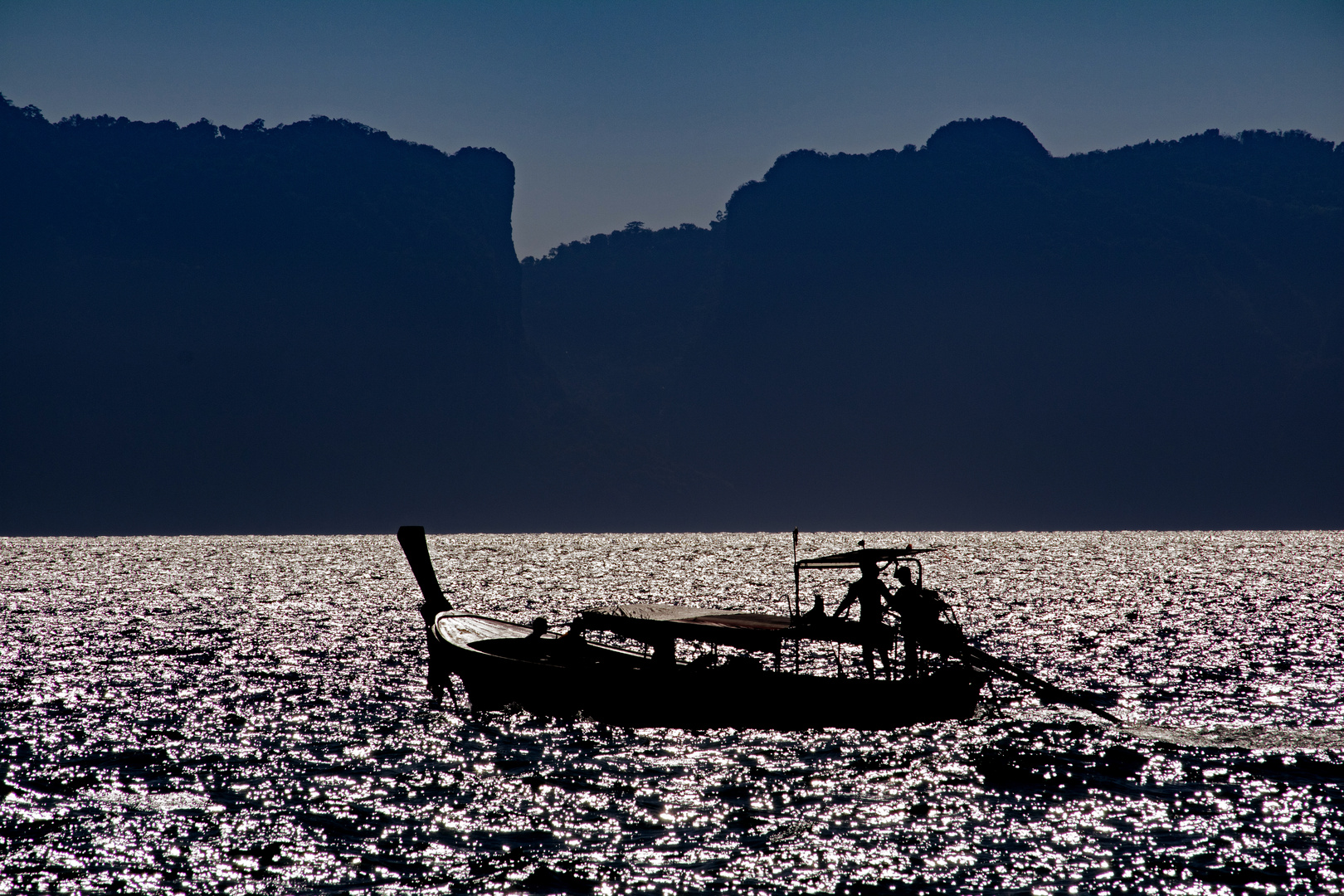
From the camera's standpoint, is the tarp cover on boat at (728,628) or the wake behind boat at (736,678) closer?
the tarp cover on boat at (728,628)

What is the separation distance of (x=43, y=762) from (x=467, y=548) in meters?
161

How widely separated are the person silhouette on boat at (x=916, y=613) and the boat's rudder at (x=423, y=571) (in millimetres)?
17969

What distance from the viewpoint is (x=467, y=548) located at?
18488 cm

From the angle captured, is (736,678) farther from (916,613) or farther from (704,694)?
(916,613)

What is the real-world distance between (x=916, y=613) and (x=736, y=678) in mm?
5340

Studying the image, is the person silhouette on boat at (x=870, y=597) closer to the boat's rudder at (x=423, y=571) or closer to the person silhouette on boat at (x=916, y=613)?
the person silhouette on boat at (x=916, y=613)

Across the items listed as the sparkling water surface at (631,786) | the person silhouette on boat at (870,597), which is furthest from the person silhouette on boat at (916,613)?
the sparkling water surface at (631,786)

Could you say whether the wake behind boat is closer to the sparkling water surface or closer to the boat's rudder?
the sparkling water surface

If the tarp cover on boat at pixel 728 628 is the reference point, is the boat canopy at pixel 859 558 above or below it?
above


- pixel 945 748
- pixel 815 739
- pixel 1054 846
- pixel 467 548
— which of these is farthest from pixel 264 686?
pixel 467 548

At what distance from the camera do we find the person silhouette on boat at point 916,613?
2903 centimetres

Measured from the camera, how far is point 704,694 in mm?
28531

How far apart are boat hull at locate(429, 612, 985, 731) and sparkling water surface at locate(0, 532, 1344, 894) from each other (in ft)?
1.90

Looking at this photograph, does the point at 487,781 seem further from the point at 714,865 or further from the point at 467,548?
the point at 467,548
